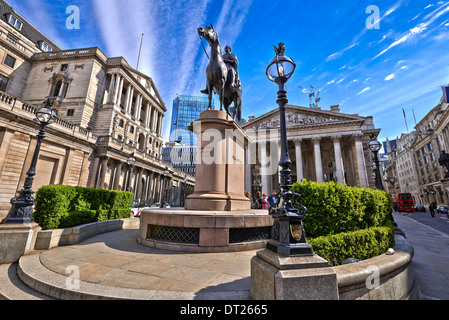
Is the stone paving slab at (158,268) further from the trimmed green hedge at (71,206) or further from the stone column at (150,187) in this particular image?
the stone column at (150,187)

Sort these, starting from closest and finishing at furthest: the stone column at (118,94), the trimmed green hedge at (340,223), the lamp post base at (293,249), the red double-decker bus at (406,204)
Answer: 1. the lamp post base at (293,249)
2. the trimmed green hedge at (340,223)
3. the stone column at (118,94)
4. the red double-decker bus at (406,204)

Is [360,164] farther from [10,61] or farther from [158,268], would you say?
[10,61]

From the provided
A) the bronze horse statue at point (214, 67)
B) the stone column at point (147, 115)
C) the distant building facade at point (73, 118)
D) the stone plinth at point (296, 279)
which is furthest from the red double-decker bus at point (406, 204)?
the stone column at point (147, 115)

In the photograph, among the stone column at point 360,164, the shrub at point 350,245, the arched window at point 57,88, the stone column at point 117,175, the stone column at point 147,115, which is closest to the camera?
the shrub at point 350,245

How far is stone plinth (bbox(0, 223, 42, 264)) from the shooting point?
512 centimetres

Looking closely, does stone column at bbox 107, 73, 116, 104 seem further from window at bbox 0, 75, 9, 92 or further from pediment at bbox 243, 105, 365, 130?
pediment at bbox 243, 105, 365, 130

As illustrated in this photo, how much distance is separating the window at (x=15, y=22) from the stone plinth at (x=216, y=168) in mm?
61089

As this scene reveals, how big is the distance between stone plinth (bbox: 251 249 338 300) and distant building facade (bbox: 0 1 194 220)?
2619 centimetres

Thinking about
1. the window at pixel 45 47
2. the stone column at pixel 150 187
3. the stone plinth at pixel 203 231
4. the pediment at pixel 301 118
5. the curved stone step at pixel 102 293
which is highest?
the window at pixel 45 47

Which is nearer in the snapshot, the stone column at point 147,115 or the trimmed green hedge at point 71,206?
the trimmed green hedge at point 71,206

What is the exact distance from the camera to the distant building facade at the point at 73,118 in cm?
1939

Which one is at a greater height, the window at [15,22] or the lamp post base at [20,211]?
the window at [15,22]

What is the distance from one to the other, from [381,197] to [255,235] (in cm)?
450
